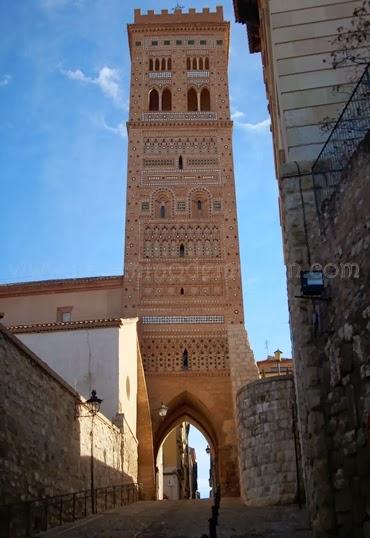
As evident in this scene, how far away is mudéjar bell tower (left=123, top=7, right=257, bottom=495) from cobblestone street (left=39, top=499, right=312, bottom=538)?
1222cm

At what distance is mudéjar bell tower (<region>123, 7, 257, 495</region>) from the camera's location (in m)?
25.8

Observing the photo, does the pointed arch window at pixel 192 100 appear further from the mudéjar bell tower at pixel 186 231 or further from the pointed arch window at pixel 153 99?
the pointed arch window at pixel 153 99

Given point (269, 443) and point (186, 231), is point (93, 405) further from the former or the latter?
point (186, 231)

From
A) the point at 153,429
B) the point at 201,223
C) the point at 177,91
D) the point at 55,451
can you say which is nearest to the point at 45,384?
the point at 55,451

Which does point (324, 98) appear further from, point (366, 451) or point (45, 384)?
point (45, 384)

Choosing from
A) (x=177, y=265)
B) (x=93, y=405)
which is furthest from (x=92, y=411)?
(x=177, y=265)

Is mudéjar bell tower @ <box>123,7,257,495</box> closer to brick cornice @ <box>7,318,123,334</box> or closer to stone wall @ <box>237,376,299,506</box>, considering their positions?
brick cornice @ <box>7,318,123,334</box>

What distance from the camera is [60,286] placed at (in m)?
28.0

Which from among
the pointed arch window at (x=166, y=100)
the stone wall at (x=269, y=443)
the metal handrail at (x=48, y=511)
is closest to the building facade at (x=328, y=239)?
the metal handrail at (x=48, y=511)

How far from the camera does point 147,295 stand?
27.4 meters

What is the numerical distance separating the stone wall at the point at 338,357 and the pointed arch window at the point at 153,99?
87.7 feet

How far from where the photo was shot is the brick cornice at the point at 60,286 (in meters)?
27.7

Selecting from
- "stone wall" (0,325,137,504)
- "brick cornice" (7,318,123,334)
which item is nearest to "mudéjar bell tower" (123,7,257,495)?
"brick cornice" (7,318,123,334)

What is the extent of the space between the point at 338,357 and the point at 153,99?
29.0 metres
